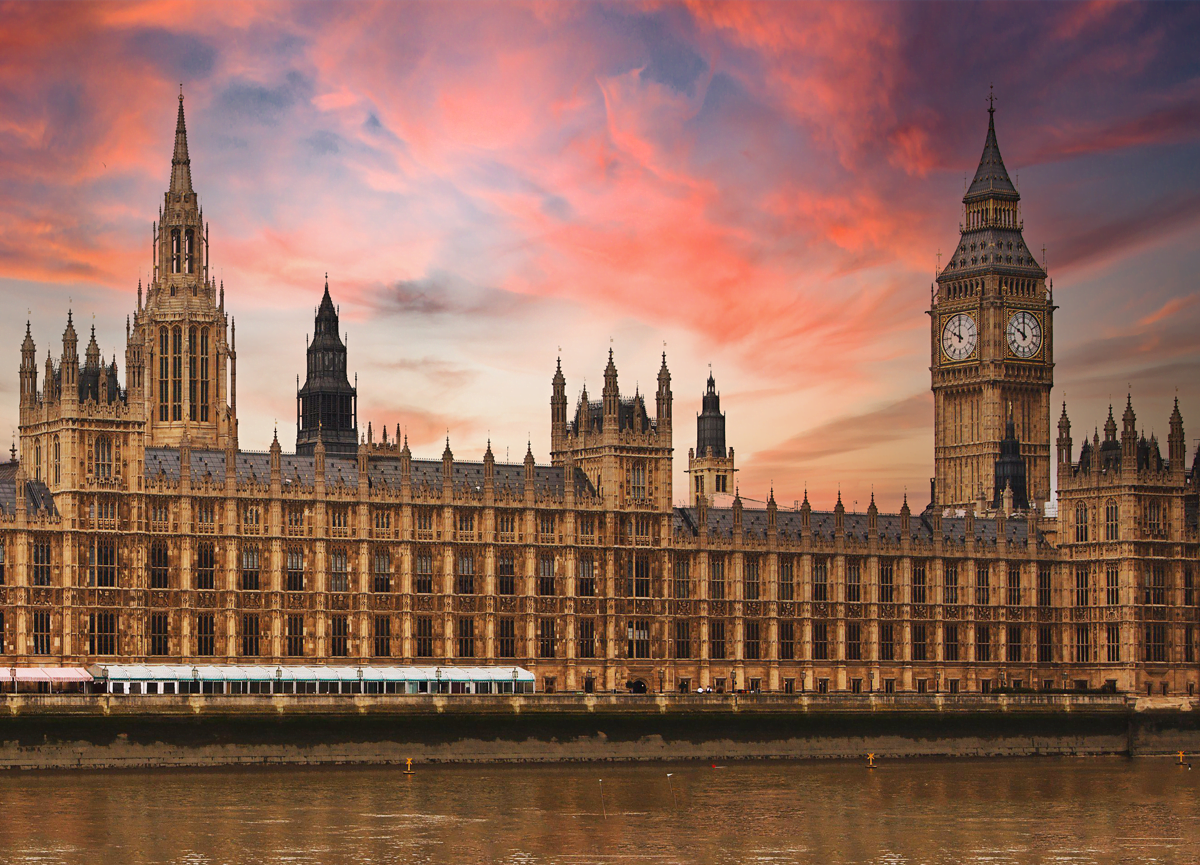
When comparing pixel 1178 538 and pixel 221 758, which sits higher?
pixel 1178 538

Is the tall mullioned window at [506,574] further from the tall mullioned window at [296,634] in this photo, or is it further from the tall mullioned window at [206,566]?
the tall mullioned window at [206,566]

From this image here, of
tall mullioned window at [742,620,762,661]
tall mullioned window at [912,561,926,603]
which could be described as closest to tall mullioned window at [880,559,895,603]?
tall mullioned window at [912,561,926,603]

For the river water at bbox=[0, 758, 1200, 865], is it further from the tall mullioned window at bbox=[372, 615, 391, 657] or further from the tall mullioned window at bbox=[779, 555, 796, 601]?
the tall mullioned window at bbox=[779, 555, 796, 601]

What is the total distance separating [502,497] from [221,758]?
119 feet

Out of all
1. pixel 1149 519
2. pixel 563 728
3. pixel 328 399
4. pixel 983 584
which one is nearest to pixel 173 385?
pixel 328 399

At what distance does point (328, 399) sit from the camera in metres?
195

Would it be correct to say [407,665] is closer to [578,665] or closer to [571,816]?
[578,665]

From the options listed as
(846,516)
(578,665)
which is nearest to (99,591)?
(578,665)

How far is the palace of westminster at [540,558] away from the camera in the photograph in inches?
5851

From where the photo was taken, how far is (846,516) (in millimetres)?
179625

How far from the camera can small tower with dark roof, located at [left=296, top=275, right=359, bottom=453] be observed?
194 metres

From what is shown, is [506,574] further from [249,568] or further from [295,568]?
[249,568]

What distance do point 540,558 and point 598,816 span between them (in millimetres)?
51480

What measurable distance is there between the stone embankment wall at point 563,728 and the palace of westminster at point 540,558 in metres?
17.2
